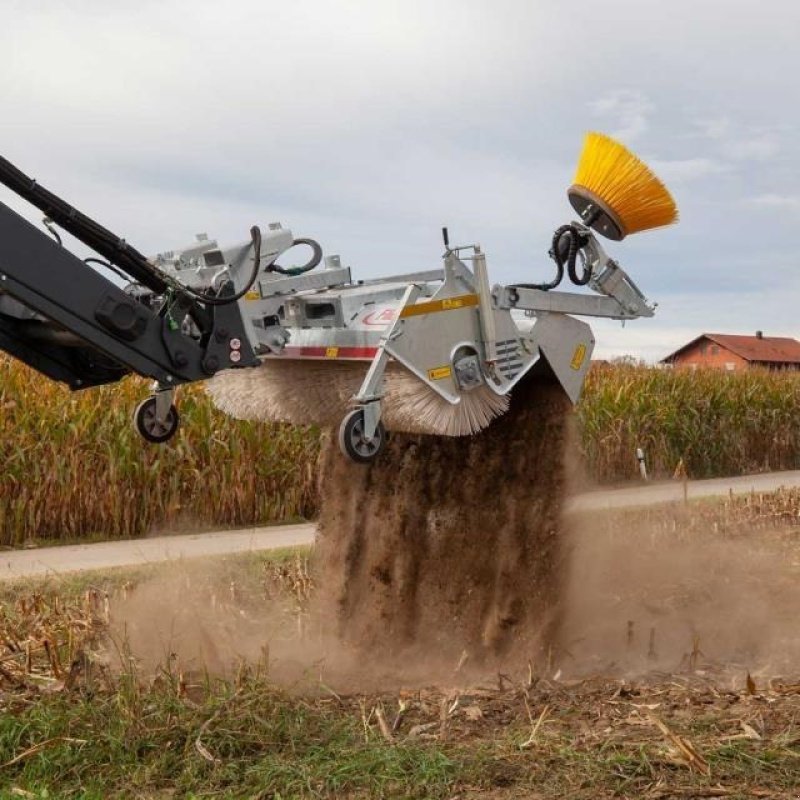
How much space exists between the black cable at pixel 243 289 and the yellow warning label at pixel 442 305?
700 millimetres

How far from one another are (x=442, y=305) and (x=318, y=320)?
0.65 meters

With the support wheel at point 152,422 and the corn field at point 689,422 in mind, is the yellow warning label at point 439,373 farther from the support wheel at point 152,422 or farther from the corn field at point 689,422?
the corn field at point 689,422

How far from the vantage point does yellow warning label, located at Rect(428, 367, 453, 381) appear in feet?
18.7

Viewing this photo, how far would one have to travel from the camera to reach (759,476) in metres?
18.5

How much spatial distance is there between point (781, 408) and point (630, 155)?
15142 mm

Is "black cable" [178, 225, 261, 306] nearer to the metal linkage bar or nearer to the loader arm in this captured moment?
the loader arm

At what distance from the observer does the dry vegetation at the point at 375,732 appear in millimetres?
4480

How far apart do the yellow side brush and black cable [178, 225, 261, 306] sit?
1882 mm

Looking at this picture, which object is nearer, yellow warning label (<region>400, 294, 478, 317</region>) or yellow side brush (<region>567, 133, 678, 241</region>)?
yellow warning label (<region>400, 294, 478, 317</region>)

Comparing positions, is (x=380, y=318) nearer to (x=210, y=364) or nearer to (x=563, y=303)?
(x=210, y=364)

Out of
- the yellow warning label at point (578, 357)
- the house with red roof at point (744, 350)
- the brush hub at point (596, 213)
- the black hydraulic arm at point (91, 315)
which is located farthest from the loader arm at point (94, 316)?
the house with red roof at point (744, 350)

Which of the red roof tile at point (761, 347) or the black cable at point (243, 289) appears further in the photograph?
the red roof tile at point (761, 347)

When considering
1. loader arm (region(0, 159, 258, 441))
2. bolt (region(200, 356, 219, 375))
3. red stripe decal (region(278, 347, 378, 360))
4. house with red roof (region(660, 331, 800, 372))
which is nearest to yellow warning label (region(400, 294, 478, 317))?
red stripe decal (region(278, 347, 378, 360))

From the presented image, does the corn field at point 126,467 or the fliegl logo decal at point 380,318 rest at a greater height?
the fliegl logo decal at point 380,318
